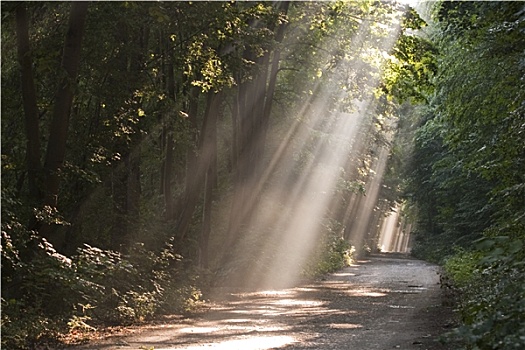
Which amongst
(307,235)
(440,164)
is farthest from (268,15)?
(307,235)

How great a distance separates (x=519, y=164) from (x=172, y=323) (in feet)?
23.4

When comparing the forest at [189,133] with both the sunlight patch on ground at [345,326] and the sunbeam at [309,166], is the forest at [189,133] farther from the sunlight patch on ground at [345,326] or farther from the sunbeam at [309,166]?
the sunlight patch on ground at [345,326]

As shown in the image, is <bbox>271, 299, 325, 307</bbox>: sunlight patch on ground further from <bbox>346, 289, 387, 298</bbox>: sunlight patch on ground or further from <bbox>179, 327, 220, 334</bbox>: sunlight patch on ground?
<bbox>179, 327, 220, 334</bbox>: sunlight patch on ground

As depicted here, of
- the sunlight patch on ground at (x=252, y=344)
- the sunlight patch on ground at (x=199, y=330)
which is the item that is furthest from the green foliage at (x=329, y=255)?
the sunlight patch on ground at (x=252, y=344)

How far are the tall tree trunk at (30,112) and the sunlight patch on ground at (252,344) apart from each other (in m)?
3.98

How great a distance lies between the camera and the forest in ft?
36.0

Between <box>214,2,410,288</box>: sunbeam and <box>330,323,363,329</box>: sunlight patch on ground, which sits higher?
<box>214,2,410,288</box>: sunbeam

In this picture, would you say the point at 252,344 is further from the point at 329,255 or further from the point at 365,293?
the point at 329,255

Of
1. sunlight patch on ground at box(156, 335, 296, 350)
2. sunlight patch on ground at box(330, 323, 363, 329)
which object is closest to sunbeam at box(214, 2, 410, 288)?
sunlight patch on ground at box(330, 323, 363, 329)

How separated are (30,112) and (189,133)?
17.1ft

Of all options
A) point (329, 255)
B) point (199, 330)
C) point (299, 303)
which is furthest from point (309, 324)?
point (329, 255)

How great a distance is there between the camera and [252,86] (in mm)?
23172

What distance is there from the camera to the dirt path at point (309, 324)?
36.0 feet

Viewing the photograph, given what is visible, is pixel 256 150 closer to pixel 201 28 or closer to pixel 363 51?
pixel 363 51
